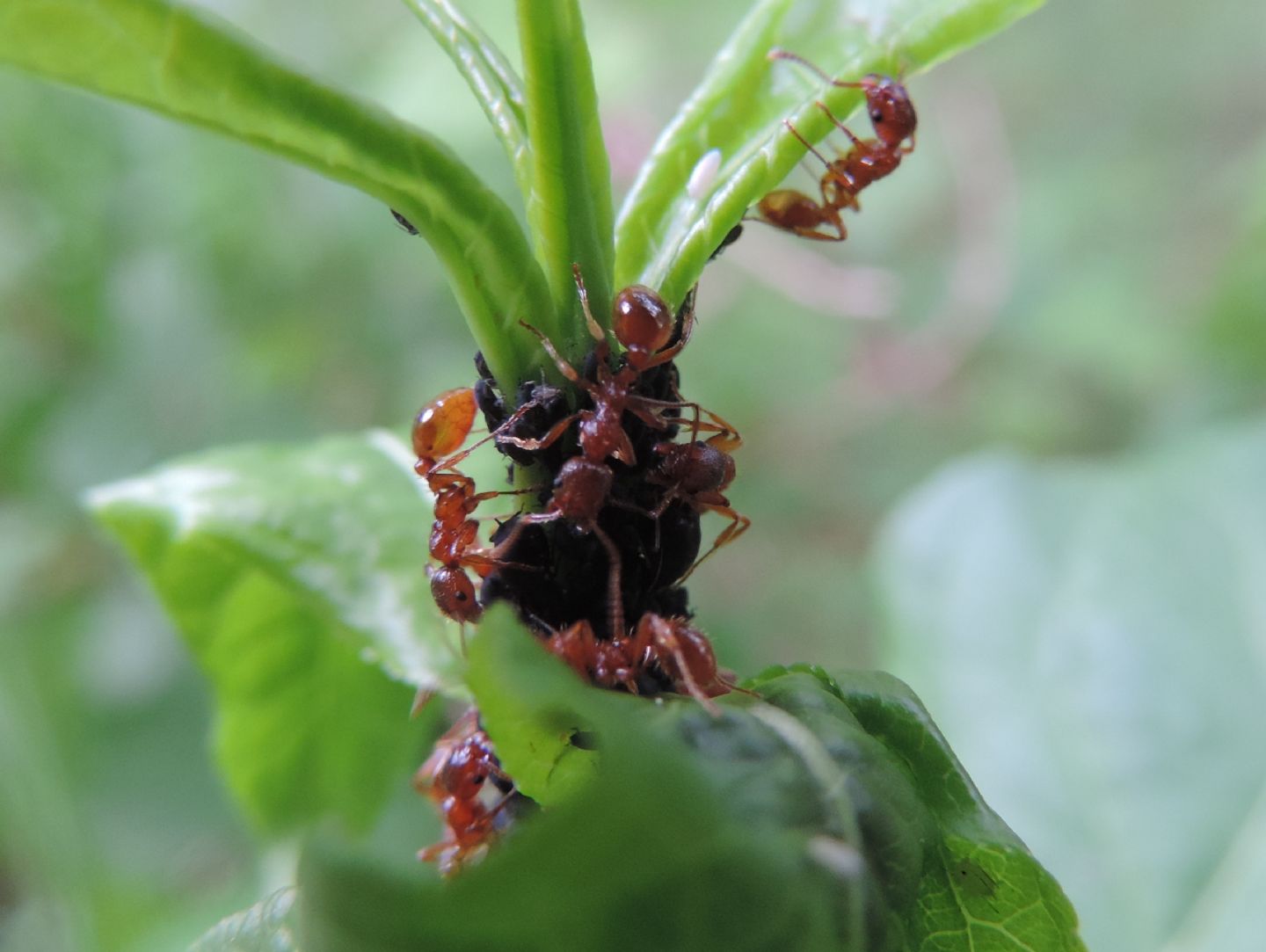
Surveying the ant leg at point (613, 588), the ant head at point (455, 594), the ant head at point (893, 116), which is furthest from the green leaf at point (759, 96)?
the ant head at point (893, 116)

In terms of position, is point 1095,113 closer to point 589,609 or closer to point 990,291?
point 990,291

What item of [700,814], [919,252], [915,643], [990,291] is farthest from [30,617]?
[919,252]

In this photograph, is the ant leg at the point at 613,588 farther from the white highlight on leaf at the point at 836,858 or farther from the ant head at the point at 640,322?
the white highlight on leaf at the point at 836,858

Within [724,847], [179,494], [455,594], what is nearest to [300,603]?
[179,494]

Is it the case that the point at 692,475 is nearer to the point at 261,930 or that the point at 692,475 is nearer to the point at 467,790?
the point at 467,790

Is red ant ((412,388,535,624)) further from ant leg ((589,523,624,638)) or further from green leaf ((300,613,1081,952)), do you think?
green leaf ((300,613,1081,952))

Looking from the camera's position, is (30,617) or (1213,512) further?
(30,617)
